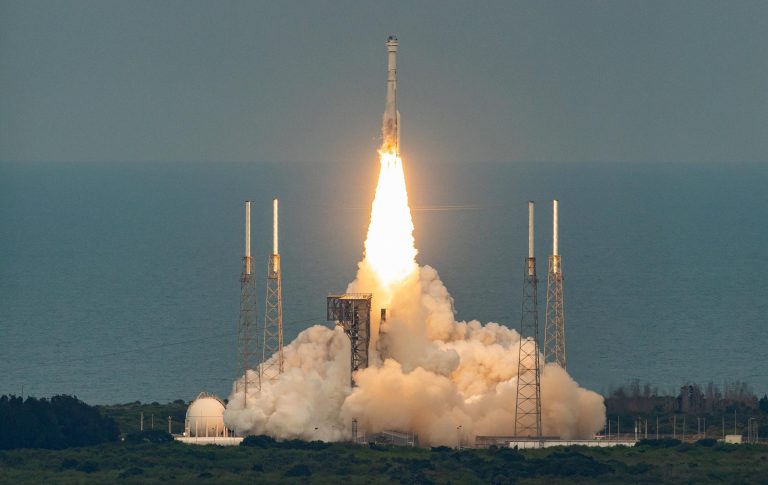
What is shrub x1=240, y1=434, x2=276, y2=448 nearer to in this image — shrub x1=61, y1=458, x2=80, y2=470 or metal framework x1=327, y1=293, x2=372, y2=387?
metal framework x1=327, y1=293, x2=372, y2=387

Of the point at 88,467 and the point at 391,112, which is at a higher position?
the point at 391,112

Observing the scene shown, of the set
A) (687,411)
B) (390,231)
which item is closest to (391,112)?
(390,231)

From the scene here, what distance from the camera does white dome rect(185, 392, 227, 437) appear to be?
119 metres

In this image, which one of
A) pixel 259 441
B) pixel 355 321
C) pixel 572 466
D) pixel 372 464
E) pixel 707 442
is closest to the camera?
pixel 572 466

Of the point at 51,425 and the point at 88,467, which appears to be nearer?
the point at 88,467

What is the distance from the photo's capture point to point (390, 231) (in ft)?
404

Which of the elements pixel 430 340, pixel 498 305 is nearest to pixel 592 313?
pixel 498 305

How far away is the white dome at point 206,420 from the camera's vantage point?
119m

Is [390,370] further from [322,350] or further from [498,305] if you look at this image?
[498,305]

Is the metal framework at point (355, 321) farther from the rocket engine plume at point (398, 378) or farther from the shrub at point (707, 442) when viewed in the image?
the shrub at point (707, 442)

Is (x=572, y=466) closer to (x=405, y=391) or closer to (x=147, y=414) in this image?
(x=405, y=391)

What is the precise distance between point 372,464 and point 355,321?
8.92 m

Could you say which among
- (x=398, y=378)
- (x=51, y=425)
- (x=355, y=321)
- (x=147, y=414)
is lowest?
(x=51, y=425)

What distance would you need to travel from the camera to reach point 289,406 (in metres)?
116
